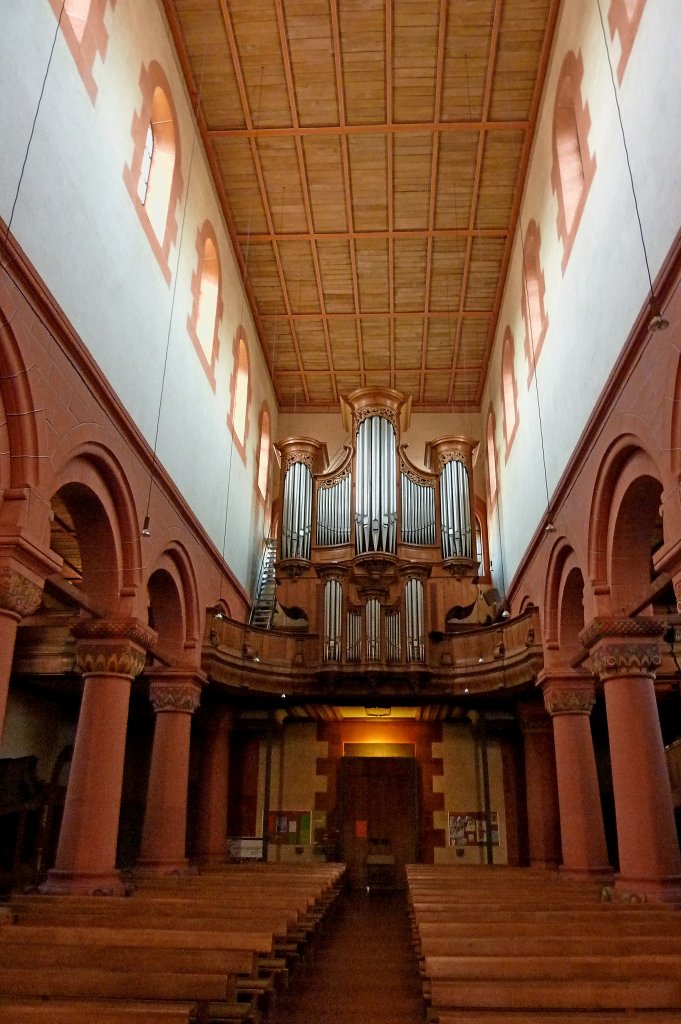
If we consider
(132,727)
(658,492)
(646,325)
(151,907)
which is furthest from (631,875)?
(132,727)

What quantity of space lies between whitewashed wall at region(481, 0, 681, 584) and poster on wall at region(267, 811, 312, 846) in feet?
25.3

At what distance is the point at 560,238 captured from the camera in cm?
1215

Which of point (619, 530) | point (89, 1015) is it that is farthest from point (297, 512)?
point (89, 1015)

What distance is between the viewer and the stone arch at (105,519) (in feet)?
30.3

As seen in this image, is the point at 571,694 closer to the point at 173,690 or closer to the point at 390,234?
the point at 173,690

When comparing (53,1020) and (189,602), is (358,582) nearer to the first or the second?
(189,602)

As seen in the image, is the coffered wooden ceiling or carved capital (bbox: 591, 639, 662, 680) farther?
the coffered wooden ceiling

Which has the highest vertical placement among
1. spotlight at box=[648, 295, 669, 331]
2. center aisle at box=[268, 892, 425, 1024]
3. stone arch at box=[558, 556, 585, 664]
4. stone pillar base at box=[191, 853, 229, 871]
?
spotlight at box=[648, 295, 669, 331]

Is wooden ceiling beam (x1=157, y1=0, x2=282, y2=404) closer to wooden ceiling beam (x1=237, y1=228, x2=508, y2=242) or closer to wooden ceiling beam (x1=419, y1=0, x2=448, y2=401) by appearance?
wooden ceiling beam (x1=237, y1=228, x2=508, y2=242)

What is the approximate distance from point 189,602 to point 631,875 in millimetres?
7765

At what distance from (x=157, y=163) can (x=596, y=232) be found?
684 cm

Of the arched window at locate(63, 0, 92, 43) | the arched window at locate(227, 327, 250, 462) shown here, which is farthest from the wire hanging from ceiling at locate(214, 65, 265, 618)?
the arched window at locate(63, 0, 92, 43)

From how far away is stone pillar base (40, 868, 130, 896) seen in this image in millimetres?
9055

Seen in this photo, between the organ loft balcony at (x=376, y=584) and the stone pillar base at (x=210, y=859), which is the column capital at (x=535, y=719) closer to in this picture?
the organ loft balcony at (x=376, y=584)
